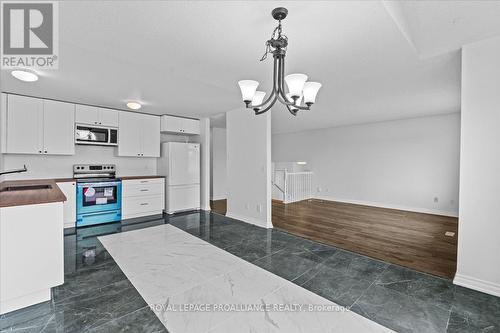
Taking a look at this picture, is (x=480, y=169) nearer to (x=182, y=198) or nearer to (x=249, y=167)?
(x=249, y=167)

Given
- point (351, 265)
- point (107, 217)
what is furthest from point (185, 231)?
point (351, 265)

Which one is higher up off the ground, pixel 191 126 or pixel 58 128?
pixel 191 126

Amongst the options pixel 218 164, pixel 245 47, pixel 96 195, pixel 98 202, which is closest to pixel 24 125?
pixel 96 195

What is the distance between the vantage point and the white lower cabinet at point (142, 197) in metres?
4.68

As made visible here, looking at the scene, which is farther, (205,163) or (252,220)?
(205,163)

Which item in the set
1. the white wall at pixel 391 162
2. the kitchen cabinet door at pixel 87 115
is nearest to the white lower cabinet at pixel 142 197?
the kitchen cabinet door at pixel 87 115

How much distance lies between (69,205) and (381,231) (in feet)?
18.0

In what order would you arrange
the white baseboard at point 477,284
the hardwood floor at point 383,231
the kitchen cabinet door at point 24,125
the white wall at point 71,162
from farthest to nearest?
the white wall at point 71,162 → the kitchen cabinet door at point 24,125 → the hardwood floor at point 383,231 → the white baseboard at point 477,284

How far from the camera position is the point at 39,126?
3951mm

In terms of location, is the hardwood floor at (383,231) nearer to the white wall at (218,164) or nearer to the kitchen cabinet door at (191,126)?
the white wall at (218,164)

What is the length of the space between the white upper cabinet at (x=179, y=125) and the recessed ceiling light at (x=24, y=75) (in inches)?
98.2

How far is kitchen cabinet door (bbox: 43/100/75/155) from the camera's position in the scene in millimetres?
4023

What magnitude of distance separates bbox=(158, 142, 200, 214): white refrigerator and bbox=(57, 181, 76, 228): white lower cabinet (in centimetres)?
173

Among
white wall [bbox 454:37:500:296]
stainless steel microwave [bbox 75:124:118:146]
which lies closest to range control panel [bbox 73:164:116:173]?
stainless steel microwave [bbox 75:124:118:146]
